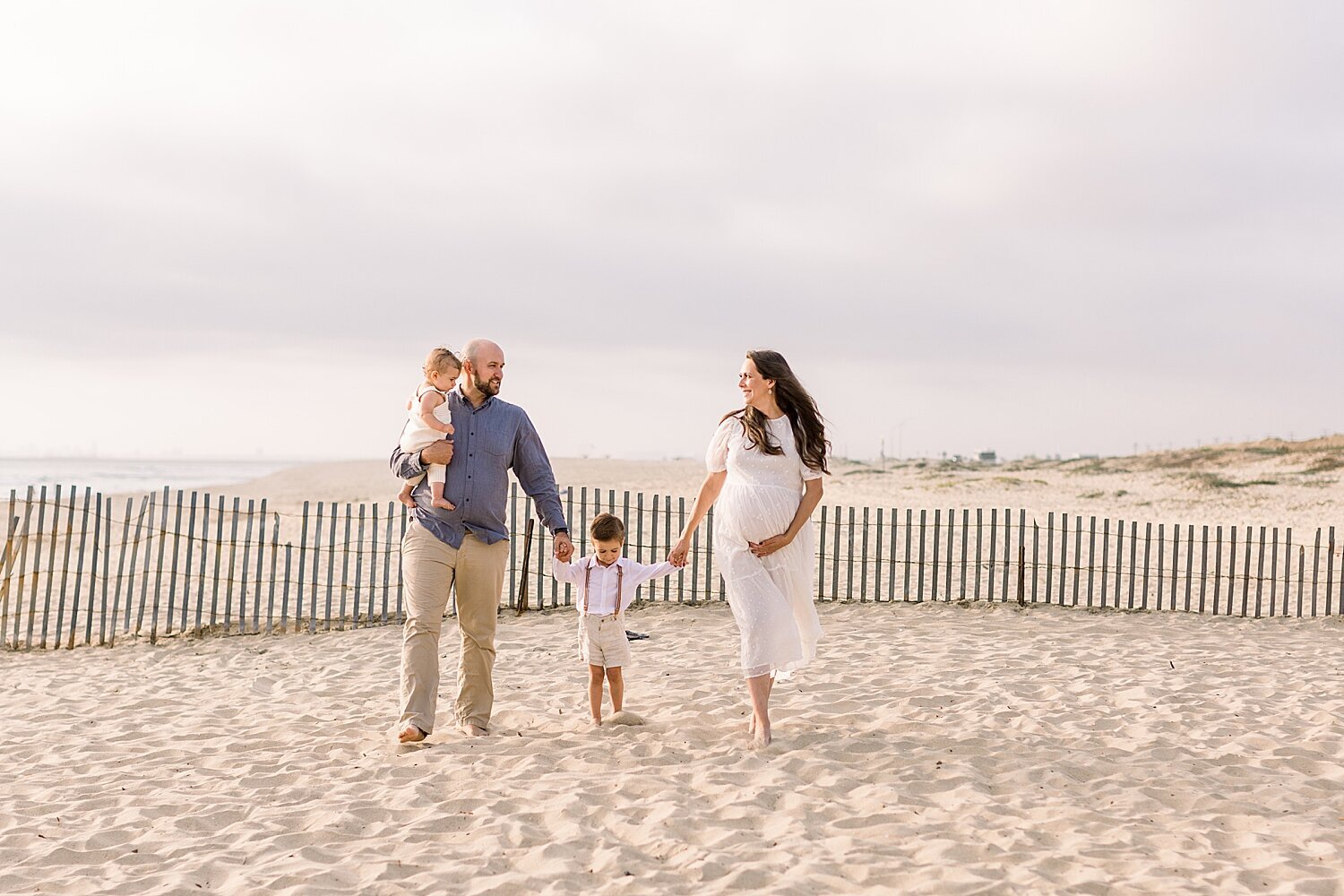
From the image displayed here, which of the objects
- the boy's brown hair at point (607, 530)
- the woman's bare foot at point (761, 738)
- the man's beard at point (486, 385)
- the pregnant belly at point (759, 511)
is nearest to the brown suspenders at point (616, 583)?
the boy's brown hair at point (607, 530)

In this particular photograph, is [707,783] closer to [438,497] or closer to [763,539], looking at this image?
[763,539]

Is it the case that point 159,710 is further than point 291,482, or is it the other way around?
point 291,482

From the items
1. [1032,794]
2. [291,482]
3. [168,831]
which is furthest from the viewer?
[291,482]

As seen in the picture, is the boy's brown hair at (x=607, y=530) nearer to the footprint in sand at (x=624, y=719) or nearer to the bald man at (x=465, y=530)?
the bald man at (x=465, y=530)

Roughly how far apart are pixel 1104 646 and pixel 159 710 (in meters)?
6.95

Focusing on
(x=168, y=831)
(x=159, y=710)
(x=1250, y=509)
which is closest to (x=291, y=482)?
(x=1250, y=509)

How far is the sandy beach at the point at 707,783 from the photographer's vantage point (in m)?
3.66

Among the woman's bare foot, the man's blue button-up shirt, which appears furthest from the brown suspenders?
the woman's bare foot

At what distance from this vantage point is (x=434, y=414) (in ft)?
16.5

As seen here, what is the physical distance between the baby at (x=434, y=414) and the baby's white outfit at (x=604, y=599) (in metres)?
0.76

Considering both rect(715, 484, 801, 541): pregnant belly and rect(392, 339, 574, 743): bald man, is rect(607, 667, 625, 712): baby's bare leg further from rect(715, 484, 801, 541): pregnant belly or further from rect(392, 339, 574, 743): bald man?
rect(715, 484, 801, 541): pregnant belly

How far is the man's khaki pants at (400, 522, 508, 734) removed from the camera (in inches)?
203

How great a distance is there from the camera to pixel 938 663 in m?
7.32

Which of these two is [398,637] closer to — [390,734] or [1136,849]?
[390,734]
